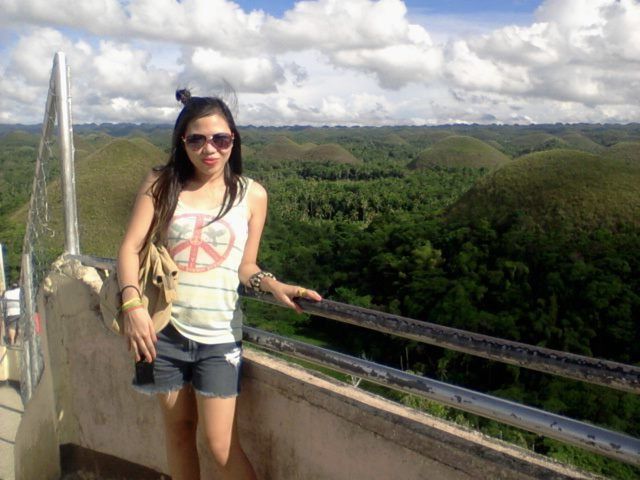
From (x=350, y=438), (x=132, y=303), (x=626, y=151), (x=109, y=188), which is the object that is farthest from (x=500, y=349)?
(x=626, y=151)

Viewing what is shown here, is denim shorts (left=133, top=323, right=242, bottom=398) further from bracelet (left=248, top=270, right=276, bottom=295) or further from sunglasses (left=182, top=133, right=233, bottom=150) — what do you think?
sunglasses (left=182, top=133, right=233, bottom=150)

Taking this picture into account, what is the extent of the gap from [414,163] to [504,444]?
297 feet

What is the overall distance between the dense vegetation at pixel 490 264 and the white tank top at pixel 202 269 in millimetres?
7138

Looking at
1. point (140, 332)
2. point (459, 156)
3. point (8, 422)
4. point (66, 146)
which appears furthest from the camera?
point (459, 156)

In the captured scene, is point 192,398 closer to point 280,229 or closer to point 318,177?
point 280,229

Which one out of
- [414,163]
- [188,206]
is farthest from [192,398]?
[414,163]

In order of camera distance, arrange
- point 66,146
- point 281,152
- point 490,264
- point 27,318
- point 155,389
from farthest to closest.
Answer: point 281,152
point 490,264
point 27,318
point 66,146
point 155,389

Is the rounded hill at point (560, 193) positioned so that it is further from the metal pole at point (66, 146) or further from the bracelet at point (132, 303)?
the bracelet at point (132, 303)

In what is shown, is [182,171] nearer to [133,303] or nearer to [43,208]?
[133,303]

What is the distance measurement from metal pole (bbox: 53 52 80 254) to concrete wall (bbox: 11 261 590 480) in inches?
6.8

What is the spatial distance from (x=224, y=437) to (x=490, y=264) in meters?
27.8

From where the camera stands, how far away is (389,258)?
30.0 m

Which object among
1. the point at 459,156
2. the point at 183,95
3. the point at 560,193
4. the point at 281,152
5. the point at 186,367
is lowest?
the point at 560,193

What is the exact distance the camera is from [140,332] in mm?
1827
